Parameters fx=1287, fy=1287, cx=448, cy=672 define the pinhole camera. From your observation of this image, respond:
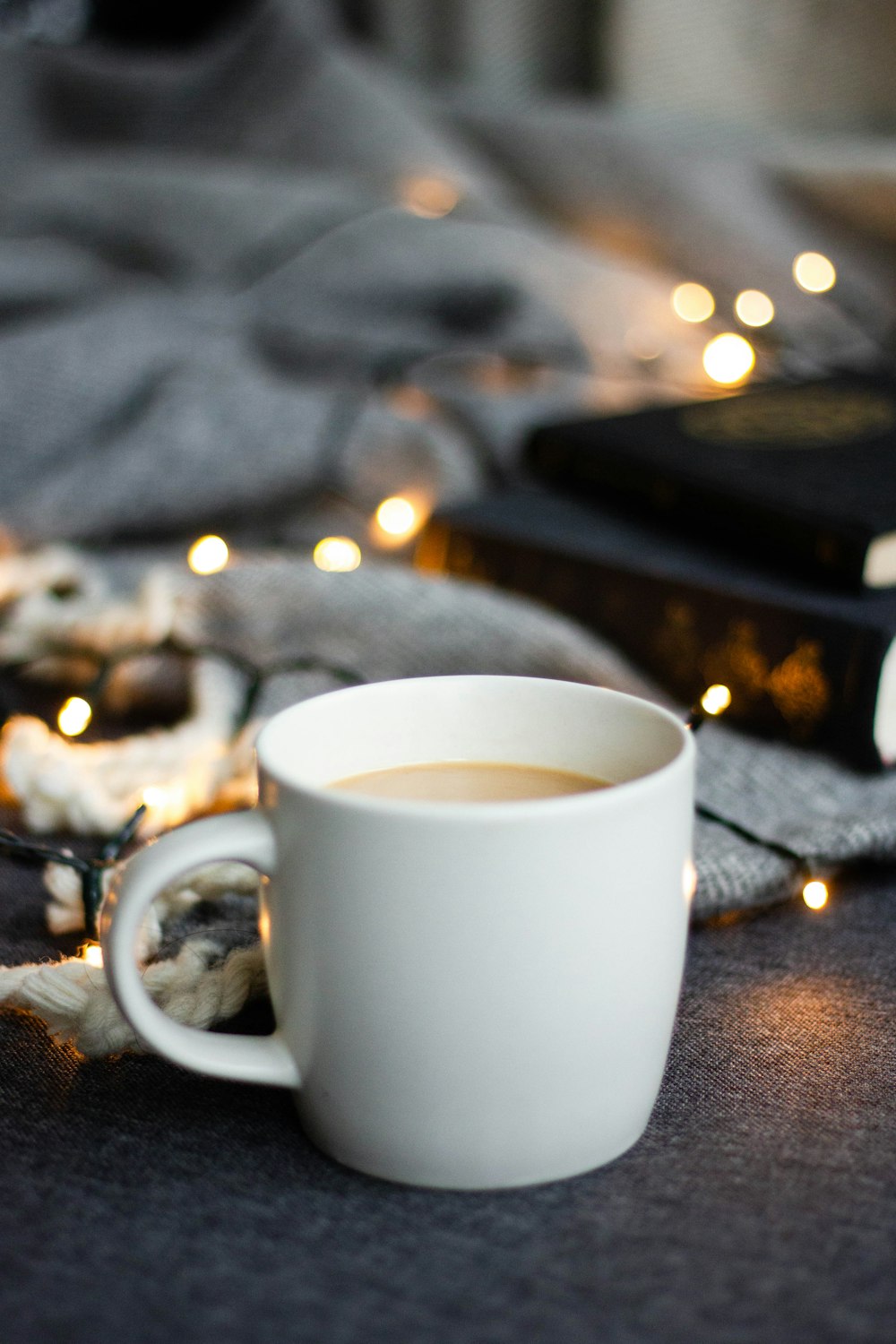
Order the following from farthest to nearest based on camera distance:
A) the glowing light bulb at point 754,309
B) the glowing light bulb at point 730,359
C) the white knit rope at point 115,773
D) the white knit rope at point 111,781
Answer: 1. the glowing light bulb at point 754,309
2. the glowing light bulb at point 730,359
3. the white knit rope at point 115,773
4. the white knit rope at point 111,781

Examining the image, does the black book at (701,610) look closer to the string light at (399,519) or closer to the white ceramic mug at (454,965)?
the string light at (399,519)

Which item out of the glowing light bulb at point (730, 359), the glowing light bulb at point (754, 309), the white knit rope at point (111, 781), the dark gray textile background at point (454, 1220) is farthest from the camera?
the glowing light bulb at point (754, 309)

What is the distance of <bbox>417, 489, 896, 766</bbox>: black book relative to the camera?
592 mm

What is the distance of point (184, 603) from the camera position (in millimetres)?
700

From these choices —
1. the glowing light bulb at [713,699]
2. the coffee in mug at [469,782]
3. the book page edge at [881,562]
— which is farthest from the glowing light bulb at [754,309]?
the coffee in mug at [469,782]

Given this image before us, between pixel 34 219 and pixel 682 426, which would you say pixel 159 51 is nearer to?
pixel 34 219

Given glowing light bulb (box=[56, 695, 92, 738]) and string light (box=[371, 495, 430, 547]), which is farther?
string light (box=[371, 495, 430, 547])

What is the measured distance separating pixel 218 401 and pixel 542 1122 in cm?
63

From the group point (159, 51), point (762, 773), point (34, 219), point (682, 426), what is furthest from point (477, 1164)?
point (159, 51)

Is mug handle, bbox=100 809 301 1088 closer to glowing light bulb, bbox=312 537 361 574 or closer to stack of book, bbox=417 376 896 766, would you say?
stack of book, bbox=417 376 896 766

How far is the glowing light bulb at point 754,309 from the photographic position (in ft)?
3.68

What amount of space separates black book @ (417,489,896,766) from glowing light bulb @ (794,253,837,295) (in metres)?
0.51

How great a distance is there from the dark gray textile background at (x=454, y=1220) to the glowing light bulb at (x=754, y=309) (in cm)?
83

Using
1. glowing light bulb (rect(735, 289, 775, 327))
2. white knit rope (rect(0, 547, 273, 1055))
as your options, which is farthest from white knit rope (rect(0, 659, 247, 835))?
glowing light bulb (rect(735, 289, 775, 327))
